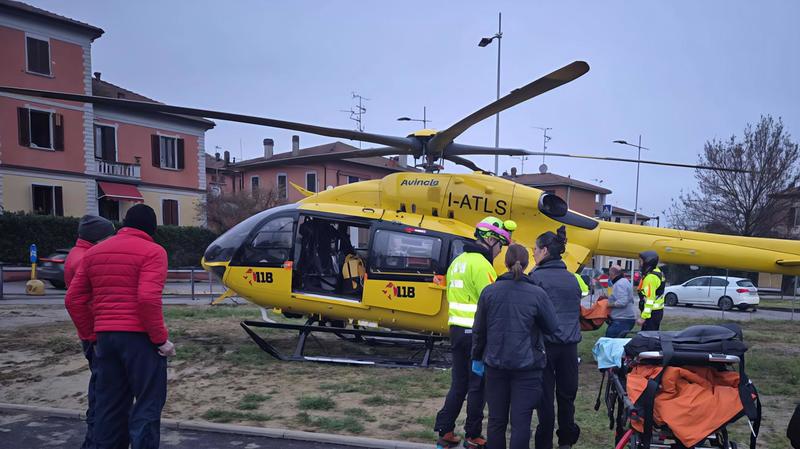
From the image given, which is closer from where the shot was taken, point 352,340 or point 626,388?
point 626,388

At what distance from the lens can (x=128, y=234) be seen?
386cm

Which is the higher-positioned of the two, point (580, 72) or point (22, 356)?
point (580, 72)

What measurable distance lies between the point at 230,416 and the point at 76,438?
138 centimetres

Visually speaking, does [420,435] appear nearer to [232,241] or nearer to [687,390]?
[687,390]

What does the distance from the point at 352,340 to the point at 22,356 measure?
17.1 ft

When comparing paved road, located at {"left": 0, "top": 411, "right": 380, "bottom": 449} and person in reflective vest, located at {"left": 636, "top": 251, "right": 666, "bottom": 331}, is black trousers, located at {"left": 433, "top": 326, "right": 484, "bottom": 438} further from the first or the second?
person in reflective vest, located at {"left": 636, "top": 251, "right": 666, "bottom": 331}

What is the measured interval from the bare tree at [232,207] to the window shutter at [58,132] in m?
8.63

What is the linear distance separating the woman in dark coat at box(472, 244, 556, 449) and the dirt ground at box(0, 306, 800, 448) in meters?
1.27

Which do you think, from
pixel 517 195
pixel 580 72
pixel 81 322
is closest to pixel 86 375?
A: pixel 81 322

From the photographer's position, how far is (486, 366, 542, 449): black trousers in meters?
3.80

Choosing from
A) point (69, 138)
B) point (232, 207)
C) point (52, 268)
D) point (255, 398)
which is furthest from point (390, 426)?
point (232, 207)

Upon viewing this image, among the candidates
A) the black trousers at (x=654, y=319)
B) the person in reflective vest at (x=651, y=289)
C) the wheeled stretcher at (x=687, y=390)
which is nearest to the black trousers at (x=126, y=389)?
the wheeled stretcher at (x=687, y=390)

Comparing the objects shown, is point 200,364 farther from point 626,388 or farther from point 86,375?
point 626,388

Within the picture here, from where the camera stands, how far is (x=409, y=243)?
7.71m
